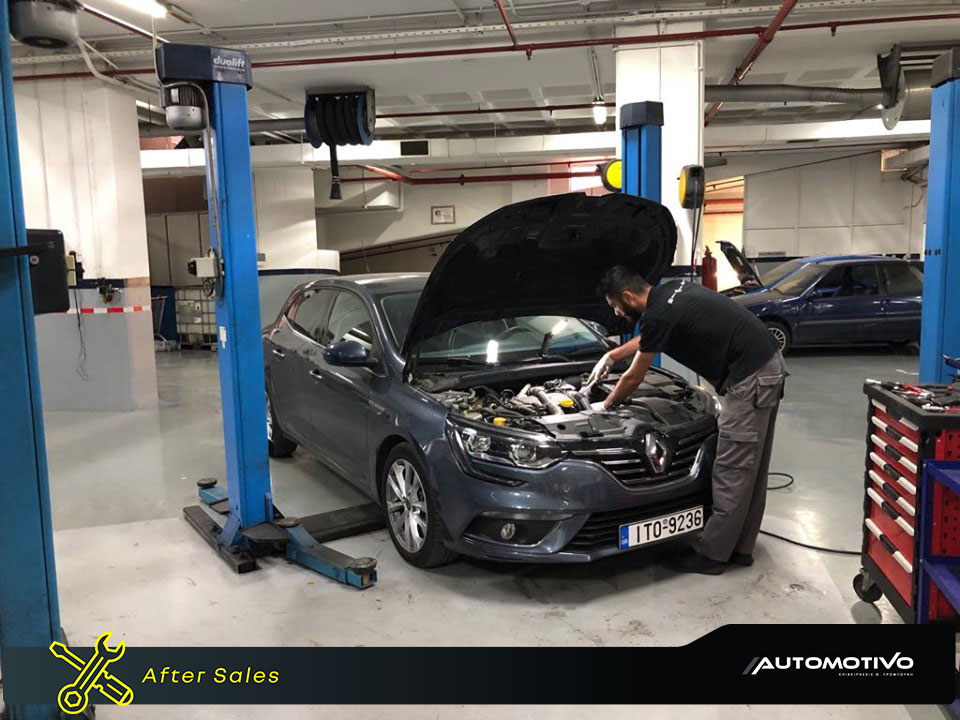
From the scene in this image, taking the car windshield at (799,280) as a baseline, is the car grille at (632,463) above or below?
below

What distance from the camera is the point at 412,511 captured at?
3.37 meters

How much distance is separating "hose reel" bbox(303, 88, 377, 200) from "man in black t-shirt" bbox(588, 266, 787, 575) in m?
5.79

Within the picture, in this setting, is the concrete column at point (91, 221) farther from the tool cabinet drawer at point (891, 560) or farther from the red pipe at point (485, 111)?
the tool cabinet drawer at point (891, 560)

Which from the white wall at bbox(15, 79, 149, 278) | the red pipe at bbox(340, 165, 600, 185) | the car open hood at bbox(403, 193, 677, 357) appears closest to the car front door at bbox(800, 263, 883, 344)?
the red pipe at bbox(340, 165, 600, 185)

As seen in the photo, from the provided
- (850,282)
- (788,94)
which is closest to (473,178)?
(788,94)

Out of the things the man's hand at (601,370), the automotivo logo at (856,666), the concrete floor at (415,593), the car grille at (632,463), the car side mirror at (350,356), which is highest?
the car side mirror at (350,356)

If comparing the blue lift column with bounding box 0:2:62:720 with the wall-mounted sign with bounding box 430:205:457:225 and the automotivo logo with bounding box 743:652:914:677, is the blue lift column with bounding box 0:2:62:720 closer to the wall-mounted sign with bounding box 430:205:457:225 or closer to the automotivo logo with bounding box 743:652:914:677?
the automotivo logo with bounding box 743:652:914:677

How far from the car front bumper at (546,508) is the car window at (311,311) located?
1755 mm

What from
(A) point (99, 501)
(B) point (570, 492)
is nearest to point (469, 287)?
(B) point (570, 492)

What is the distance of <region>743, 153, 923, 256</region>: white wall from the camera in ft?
45.3

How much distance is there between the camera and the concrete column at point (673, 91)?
20.6 feet

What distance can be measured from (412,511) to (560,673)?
1.13 meters

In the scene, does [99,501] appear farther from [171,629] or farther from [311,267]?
[311,267]

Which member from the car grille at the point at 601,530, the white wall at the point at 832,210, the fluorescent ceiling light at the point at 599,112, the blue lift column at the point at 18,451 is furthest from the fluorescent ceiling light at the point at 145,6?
the white wall at the point at 832,210
